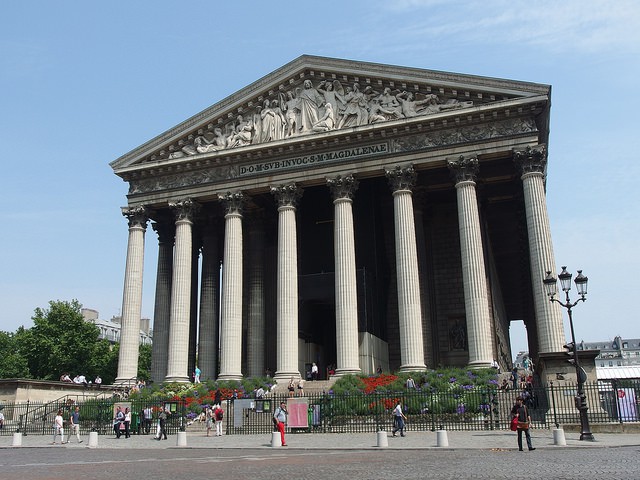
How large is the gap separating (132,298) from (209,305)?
5.44 m

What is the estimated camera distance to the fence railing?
24344 mm

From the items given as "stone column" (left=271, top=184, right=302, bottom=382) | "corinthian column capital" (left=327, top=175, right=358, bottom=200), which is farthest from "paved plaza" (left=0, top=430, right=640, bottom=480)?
"corinthian column capital" (left=327, top=175, right=358, bottom=200)

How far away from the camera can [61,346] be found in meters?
67.6

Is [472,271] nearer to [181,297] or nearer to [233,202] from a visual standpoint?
[233,202]

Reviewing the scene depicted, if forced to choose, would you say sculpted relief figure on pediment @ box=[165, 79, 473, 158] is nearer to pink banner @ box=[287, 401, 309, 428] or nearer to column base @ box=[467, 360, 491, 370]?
column base @ box=[467, 360, 491, 370]

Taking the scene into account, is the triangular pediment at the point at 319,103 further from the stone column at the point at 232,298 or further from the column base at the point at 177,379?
the column base at the point at 177,379

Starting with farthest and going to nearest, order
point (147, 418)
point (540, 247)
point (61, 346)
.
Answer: point (61, 346)
point (540, 247)
point (147, 418)

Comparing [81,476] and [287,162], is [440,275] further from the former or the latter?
[81,476]

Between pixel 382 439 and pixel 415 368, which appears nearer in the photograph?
pixel 382 439

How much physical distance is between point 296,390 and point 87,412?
10969mm

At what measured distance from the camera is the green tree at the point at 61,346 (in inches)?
2650

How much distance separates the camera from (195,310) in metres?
45.8

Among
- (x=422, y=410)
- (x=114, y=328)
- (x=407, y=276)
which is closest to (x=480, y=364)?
(x=407, y=276)

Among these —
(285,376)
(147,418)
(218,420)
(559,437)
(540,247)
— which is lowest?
(559,437)
